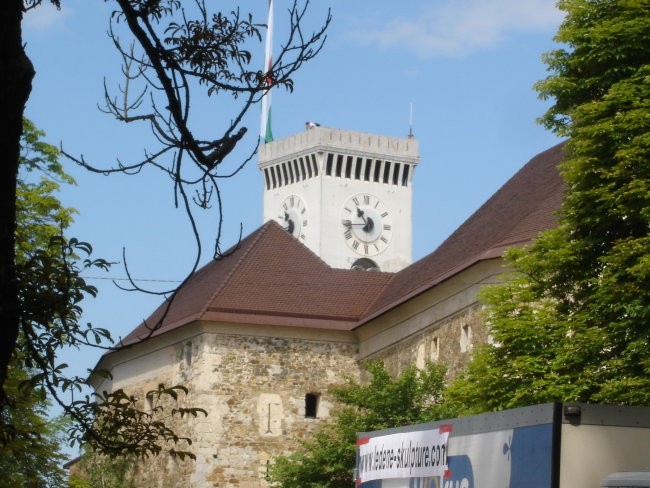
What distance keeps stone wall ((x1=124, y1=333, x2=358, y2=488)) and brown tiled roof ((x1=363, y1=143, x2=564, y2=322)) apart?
228 cm

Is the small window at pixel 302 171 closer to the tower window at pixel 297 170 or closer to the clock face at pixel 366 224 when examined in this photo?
the tower window at pixel 297 170

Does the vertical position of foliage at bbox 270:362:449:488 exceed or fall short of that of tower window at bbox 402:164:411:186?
it falls short

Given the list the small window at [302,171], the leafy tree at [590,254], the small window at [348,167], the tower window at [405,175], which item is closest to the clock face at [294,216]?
the small window at [302,171]

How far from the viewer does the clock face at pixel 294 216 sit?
3814 inches

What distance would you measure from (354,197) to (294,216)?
14.6ft

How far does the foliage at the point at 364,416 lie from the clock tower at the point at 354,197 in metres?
58.3

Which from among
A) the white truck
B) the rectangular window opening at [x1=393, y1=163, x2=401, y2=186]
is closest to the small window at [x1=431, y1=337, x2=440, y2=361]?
the white truck

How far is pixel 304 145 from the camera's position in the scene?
9744 cm

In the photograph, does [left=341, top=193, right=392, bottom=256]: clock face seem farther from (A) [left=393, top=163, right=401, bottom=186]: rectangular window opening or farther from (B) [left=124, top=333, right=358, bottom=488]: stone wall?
(B) [left=124, top=333, right=358, bottom=488]: stone wall

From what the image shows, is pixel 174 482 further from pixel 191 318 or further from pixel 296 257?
pixel 296 257

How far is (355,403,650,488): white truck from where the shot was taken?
37.9 ft

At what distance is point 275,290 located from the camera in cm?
4759

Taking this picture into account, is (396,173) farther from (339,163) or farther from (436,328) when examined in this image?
(436,328)

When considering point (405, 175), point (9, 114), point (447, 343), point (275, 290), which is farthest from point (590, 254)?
point (405, 175)
